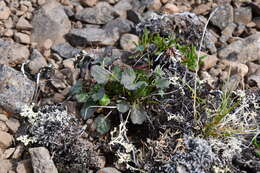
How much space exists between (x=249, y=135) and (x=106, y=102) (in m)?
0.95

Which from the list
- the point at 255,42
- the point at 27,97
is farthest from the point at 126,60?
the point at 255,42

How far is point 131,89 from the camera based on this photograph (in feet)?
Answer: 7.70

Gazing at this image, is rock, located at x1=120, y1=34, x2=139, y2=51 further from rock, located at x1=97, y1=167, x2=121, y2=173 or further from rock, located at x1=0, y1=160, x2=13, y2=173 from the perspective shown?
rock, located at x1=0, y1=160, x2=13, y2=173

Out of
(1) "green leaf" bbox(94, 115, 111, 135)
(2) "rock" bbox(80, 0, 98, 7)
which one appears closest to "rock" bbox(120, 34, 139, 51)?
(2) "rock" bbox(80, 0, 98, 7)

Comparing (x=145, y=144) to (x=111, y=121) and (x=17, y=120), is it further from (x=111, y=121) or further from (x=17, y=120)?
(x=17, y=120)

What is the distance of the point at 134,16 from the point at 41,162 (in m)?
1.59

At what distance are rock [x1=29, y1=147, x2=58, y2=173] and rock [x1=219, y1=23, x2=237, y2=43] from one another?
1.78 metres

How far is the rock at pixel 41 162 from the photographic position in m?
2.22

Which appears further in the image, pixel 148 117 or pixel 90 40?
pixel 90 40

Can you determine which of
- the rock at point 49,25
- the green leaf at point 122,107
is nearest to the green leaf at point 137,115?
the green leaf at point 122,107

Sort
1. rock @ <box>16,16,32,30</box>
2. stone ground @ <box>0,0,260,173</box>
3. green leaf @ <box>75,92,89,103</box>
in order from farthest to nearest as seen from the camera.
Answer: rock @ <box>16,16,32,30</box>
stone ground @ <box>0,0,260,173</box>
green leaf @ <box>75,92,89,103</box>

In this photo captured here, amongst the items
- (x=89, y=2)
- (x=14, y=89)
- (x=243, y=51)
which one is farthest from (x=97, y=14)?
(x=243, y=51)

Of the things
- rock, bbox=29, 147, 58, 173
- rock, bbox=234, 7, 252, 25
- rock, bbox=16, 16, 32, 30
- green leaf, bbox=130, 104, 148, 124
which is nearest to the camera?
rock, bbox=29, 147, 58, 173

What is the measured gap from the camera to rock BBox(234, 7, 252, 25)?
3.32m
